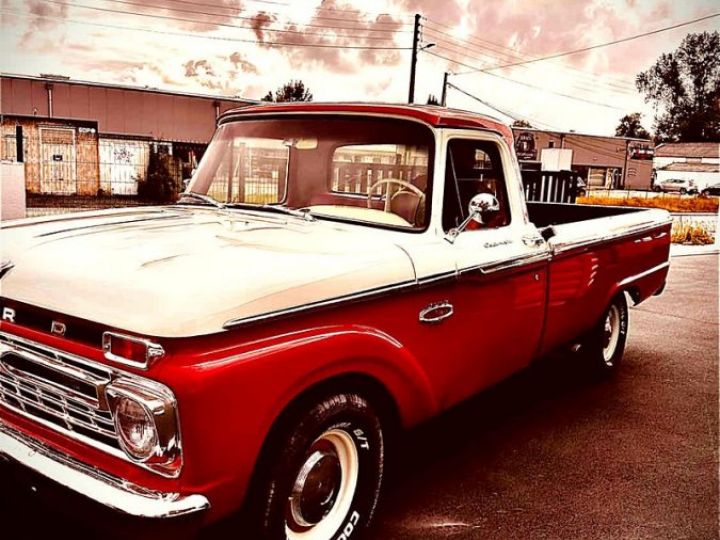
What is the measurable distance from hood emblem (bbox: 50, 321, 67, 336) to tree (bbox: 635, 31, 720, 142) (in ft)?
218

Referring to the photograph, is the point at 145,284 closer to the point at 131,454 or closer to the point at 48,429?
the point at 131,454

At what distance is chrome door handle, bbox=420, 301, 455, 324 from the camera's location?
278 cm

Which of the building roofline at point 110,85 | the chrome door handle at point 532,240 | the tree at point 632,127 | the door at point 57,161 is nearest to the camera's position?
the chrome door handle at point 532,240

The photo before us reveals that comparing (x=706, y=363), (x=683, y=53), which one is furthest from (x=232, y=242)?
(x=683, y=53)

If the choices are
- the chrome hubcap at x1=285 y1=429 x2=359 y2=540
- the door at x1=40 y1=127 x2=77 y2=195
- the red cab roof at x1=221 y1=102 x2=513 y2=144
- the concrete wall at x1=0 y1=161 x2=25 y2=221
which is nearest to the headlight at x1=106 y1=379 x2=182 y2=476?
the chrome hubcap at x1=285 y1=429 x2=359 y2=540

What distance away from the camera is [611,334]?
5.20m

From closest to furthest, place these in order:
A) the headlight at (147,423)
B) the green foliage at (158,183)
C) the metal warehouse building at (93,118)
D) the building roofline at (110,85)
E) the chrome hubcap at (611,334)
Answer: the headlight at (147,423), the chrome hubcap at (611,334), the green foliage at (158,183), the metal warehouse building at (93,118), the building roofline at (110,85)

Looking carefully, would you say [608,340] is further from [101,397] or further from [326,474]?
[101,397]

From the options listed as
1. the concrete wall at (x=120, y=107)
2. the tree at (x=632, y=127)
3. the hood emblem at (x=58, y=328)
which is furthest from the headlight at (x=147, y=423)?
the tree at (x=632, y=127)

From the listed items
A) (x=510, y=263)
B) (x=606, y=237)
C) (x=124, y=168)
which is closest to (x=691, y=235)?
(x=606, y=237)

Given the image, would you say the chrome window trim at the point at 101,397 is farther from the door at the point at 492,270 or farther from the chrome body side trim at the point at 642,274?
the chrome body side trim at the point at 642,274

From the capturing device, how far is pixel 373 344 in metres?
2.49

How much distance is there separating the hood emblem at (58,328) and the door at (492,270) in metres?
1.62

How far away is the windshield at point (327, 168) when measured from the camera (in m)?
3.12
